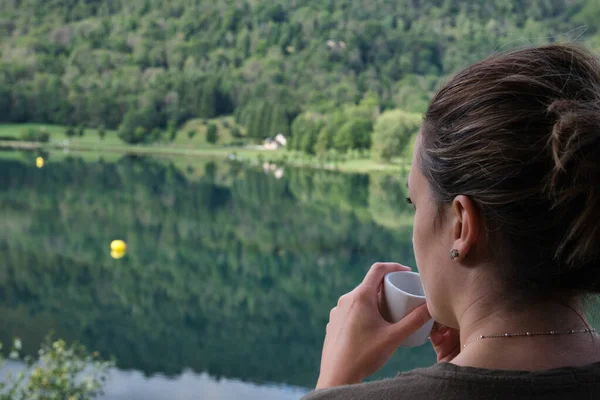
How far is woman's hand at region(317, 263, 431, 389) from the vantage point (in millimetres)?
633

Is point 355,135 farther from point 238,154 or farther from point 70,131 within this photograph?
point 70,131

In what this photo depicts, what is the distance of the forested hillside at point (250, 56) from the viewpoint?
1281 cm

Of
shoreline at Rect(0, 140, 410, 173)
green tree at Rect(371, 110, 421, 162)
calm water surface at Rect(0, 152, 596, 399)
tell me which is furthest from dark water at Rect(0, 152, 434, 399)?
green tree at Rect(371, 110, 421, 162)

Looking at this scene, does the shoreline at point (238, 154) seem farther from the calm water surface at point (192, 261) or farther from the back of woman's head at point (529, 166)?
the back of woman's head at point (529, 166)

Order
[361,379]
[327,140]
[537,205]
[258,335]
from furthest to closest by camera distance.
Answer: [327,140], [258,335], [361,379], [537,205]

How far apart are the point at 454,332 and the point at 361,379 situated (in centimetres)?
12

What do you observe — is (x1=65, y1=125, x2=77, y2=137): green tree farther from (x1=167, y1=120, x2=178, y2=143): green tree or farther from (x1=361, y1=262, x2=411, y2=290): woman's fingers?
(x1=361, y1=262, x2=411, y2=290): woman's fingers

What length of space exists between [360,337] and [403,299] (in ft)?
0.18

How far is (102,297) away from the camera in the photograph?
406 inches

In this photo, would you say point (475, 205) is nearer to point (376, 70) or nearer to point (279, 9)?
point (376, 70)

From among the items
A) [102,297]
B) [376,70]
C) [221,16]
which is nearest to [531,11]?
[376,70]

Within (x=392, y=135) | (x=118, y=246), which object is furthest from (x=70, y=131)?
(x=392, y=135)

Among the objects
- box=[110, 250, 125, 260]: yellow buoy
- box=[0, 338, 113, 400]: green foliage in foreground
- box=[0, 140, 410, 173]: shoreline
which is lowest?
box=[110, 250, 125, 260]: yellow buoy

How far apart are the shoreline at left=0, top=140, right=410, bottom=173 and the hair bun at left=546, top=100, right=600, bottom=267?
404 inches
